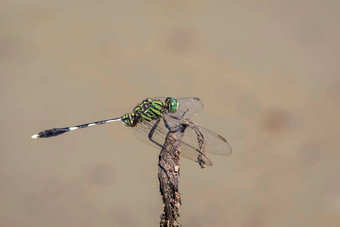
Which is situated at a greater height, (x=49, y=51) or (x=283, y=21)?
(x=283, y=21)

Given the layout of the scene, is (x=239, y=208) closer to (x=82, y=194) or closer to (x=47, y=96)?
(x=82, y=194)

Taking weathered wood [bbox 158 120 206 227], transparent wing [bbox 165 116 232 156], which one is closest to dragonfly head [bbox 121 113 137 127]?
transparent wing [bbox 165 116 232 156]

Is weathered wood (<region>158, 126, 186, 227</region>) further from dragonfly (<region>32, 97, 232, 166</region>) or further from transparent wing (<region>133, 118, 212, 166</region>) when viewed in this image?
dragonfly (<region>32, 97, 232, 166</region>)

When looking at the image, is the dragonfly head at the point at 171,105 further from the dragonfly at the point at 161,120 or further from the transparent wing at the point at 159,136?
the transparent wing at the point at 159,136

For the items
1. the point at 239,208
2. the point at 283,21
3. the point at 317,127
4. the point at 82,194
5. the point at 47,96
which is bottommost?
the point at 82,194

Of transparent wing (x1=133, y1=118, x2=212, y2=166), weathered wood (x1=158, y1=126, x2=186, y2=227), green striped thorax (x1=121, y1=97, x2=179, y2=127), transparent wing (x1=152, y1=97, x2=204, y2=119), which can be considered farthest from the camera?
transparent wing (x1=152, y1=97, x2=204, y2=119)

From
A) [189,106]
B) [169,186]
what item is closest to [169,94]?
[189,106]

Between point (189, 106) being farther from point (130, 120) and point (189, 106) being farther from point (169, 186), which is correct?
point (169, 186)

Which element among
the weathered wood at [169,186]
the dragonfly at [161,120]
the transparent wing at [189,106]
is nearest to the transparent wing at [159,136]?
the dragonfly at [161,120]

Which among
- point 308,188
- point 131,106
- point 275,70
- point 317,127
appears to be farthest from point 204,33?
point 308,188
